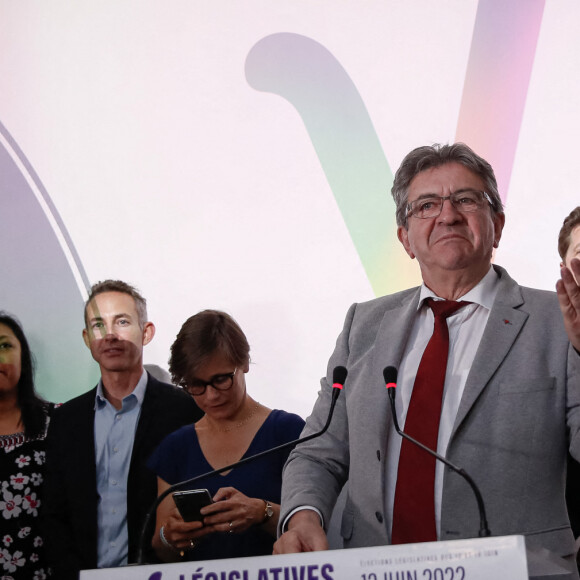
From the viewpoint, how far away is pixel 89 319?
9.48ft

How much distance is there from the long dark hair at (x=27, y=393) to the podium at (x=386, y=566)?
1.69m

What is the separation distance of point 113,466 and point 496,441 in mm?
1495

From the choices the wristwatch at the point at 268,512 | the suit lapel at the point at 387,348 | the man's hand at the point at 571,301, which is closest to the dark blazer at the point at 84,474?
the wristwatch at the point at 268,512

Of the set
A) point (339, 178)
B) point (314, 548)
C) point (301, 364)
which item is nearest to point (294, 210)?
point (339, 178)

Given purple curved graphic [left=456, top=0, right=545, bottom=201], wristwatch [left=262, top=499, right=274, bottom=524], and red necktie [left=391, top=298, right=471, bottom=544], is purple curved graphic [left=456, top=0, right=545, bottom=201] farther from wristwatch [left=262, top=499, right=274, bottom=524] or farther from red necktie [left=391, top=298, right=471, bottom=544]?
wristwatch [left=262, top=499, right=274, bottom=524]

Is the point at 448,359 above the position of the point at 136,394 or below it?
below

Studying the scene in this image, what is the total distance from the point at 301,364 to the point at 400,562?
169 centimetres

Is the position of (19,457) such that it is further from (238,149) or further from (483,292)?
(483,292)

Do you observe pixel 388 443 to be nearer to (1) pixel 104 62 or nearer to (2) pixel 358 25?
(2) pixel 358 25

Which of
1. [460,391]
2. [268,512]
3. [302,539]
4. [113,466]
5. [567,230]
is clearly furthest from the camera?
[113,466]

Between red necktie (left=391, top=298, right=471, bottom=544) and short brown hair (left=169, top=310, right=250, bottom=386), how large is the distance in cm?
98


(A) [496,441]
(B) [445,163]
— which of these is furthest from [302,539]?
(B) [445,163]

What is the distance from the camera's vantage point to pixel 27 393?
2834mm

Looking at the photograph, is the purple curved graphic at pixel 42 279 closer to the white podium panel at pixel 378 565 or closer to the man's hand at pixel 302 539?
the man's hand at pixel 302 539
